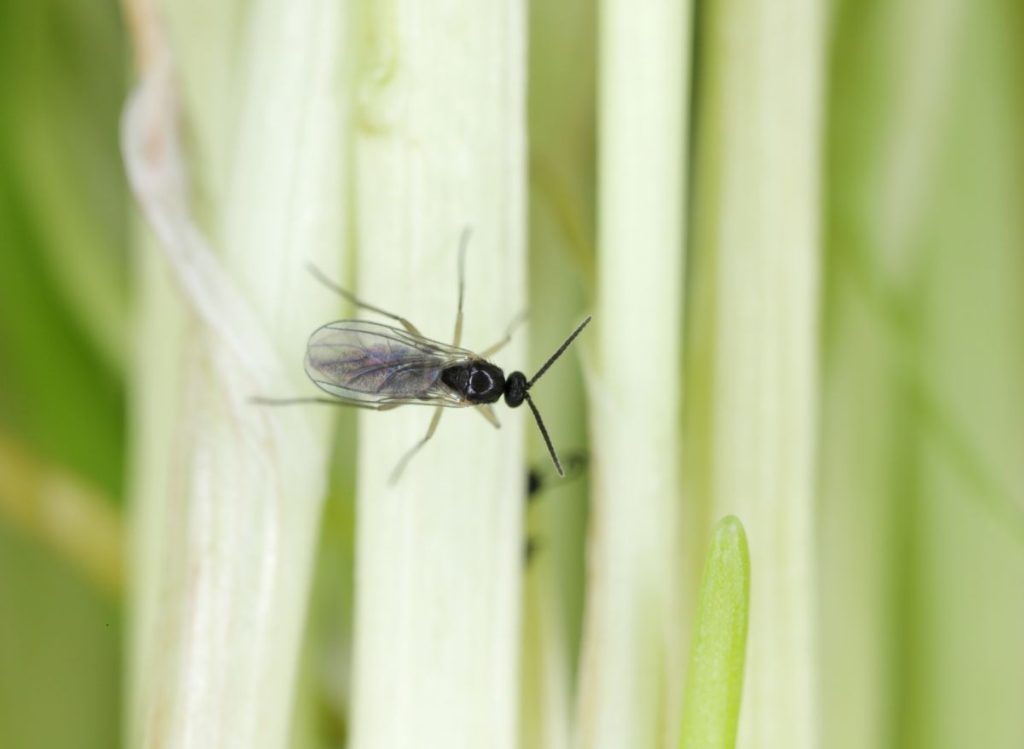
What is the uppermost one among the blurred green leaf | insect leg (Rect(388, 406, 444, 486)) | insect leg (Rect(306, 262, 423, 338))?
insect leg (Rect(306, 262, 423, 338))

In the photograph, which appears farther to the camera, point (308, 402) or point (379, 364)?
point (379, 364)

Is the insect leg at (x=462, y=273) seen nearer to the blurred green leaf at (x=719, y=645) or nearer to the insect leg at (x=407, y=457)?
the insect leg at (x=407, y=457)

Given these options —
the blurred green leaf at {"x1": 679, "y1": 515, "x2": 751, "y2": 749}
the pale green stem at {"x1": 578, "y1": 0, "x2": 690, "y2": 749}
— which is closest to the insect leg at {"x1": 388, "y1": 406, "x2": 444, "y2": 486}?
the pale green stem at {"x1": 578, "y1": 0, "x2": 690, "y2": 749}

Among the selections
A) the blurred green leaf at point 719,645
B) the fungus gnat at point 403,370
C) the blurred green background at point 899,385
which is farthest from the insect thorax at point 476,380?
the blurred green leaf at point 719,645

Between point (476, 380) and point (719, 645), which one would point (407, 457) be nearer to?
point (476, 380)

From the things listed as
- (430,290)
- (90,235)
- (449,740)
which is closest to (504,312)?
(430,290)

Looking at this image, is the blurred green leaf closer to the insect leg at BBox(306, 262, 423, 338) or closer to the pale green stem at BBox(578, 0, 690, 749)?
the pale green stem at BBox(578, 0, 690, 749)

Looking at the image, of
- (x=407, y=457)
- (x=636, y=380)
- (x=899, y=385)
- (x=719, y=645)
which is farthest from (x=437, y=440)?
(x=899, y=385)
